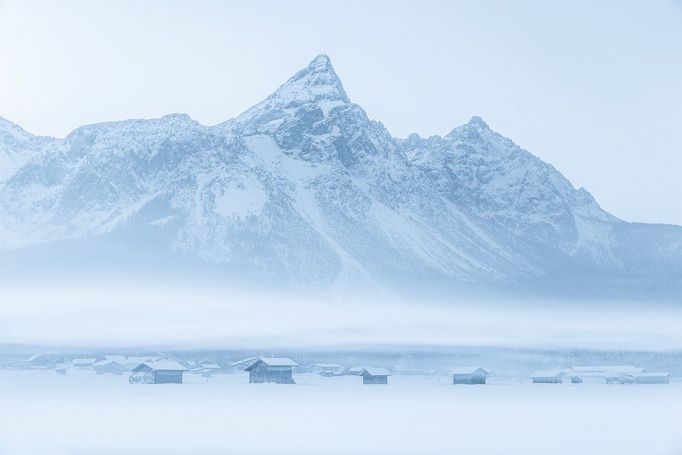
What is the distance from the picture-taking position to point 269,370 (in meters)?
78.8

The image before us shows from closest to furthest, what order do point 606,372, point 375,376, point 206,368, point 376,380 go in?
point 376,380 → point 375,376 → point 606,372 → point 206,368

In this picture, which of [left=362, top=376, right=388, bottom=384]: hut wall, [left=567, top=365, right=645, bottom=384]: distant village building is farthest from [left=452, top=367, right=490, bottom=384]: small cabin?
[left=567, top=365, right=645, bottom=384]: distant village building

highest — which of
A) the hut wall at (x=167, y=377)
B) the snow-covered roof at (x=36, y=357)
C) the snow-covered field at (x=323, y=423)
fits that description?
the snow-covered roof at (x=36, y=357)

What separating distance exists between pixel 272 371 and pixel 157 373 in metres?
9.63

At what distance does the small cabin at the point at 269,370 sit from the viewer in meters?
78.1

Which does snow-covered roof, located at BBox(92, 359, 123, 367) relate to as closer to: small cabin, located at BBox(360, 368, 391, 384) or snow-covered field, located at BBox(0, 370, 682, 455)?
small cabin, located at BBox(360, 368, 391, 384)

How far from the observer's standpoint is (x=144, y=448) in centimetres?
3011

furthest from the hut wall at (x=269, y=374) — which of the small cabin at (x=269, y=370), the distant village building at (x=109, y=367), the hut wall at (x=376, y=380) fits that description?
the distant village building at (x=109, y=367)

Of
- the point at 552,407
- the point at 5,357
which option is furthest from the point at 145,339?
the point at 552,407

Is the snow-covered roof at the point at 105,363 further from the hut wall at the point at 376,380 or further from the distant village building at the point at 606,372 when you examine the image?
the distant village building at the point at 606,372

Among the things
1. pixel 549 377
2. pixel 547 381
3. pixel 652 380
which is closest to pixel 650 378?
pixel 652 380

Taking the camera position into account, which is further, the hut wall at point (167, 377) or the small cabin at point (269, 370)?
→ the small cabin at point (269, 370)

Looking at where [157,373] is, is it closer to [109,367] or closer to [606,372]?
[109,367]

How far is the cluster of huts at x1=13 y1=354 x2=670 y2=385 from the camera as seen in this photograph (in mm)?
74788
